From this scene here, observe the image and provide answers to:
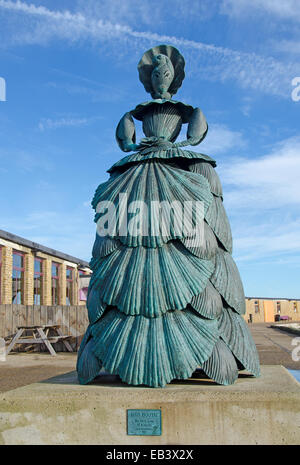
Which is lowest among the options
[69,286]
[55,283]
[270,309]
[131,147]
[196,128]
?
[270,309]

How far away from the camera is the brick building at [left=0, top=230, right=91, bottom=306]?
667 inches

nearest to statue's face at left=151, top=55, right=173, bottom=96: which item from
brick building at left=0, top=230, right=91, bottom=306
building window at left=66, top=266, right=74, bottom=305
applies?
brick building at left=0, top=230, right=91, bottom=306

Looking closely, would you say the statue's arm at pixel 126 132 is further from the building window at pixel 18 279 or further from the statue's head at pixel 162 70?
the building window at pixel 18 279

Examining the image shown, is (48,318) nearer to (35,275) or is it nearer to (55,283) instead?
(35,275)

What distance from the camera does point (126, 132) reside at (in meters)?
4.72

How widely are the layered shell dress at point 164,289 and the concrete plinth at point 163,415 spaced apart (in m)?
0.26

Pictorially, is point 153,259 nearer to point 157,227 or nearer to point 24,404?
point 157,227

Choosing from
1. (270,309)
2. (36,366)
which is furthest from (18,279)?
(270,309)

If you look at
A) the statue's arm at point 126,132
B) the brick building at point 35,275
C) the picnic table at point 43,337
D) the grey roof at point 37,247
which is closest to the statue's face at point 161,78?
the statue's arm at point 126,132

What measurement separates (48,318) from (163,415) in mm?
12191

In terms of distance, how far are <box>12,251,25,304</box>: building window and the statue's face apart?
14716 mm

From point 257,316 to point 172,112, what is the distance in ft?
156

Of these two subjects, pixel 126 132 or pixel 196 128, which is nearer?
pixel 196 128

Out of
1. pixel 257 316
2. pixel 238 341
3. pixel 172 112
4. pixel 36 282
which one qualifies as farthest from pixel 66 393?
pixel 257 316
